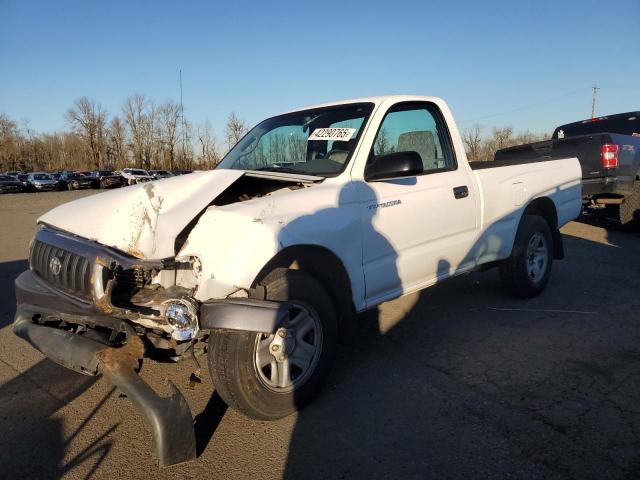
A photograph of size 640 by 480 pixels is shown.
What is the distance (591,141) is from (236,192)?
26.2 ft

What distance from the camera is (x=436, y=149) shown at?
14.0 feet

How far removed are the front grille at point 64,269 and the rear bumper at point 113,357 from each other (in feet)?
0.22

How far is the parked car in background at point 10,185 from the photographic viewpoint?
119 ft

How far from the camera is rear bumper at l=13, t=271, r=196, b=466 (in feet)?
7.70

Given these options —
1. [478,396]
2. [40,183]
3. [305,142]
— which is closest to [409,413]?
[478,396]

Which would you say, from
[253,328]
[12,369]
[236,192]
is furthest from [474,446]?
[12,369]

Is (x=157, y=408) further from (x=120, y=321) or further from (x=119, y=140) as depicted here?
(x=119, y=140)

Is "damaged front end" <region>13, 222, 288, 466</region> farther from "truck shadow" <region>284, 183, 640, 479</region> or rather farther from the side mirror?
the side mirror

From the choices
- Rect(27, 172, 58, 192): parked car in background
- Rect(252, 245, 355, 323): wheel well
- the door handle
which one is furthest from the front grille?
Rect(27, 172, 58, 192): parked car in background

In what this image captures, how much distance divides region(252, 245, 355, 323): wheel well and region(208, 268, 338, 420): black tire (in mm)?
106

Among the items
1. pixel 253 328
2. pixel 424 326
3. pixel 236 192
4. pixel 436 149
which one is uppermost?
pixel 436 149

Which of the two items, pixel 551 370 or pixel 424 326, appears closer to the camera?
pixel 551 370

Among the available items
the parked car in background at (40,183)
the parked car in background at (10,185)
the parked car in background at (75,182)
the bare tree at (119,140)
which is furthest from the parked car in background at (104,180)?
the bare tree at (119,140)

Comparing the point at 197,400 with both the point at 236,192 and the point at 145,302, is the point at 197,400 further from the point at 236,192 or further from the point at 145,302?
the point at 236,192
